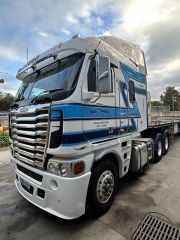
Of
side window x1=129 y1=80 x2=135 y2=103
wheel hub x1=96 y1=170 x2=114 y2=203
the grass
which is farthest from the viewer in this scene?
the grass

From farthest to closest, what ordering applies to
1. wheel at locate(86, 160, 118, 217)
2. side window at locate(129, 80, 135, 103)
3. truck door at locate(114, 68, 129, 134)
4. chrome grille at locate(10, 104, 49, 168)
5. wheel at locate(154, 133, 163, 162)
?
wheel at locate(154, 133, 163, 162), side window at locate(129, 80, 135, 103), truck door at locate(114, 68, 129, 134), wheel at locate(86, 160, 118, 217), chrome grille at locate(10, 104, 49, 168)

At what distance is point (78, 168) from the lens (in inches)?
108

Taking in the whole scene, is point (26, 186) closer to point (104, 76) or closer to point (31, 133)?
point (31, 133)

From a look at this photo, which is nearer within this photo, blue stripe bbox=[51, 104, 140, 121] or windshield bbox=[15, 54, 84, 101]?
blue stripe bbox=[51, 104, 140, 121]

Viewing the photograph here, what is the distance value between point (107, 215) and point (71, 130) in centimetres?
171

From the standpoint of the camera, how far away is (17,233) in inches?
117

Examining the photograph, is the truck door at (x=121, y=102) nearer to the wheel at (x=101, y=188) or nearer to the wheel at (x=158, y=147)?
the wheel at (x=101, y=188)

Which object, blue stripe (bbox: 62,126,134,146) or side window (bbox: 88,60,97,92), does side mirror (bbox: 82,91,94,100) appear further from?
blue stripe (bbox: 62,126,134,146)

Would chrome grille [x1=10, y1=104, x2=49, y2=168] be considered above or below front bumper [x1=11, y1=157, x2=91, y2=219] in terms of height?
above

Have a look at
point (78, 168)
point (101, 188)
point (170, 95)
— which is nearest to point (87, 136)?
point (78, 168)

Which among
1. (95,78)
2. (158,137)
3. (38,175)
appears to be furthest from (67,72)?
(158,137)

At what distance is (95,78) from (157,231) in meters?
2.42

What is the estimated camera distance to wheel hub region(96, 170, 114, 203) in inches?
128

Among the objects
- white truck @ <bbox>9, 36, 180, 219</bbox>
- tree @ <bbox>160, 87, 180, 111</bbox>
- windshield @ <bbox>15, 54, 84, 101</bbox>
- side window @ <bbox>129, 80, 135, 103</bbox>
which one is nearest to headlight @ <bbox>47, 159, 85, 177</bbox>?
white truck @ <bbox>9, 36, 180, 219</bbox>
